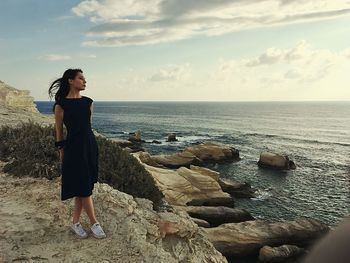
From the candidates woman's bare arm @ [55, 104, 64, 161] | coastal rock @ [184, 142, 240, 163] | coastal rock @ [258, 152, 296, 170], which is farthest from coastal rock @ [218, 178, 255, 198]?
woman's bare arm @ [55, 104, 64, 161]

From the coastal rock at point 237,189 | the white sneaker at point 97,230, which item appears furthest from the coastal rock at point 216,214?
the white sneaker at point 97,230

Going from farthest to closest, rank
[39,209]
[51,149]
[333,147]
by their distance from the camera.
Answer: [333,147] < [51,149] < [39,209]

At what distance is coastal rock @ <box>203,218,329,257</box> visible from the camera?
1775 cm

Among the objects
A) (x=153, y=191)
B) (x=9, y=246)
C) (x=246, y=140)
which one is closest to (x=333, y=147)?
(x=246, y=140)

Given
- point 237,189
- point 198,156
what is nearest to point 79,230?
point 237,189

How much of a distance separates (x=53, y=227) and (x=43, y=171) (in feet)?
7.44

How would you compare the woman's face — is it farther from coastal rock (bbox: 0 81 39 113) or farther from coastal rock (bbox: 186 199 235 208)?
coastal rock (bbox: 0 81 39 113)

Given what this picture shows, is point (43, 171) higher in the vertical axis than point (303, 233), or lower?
higher

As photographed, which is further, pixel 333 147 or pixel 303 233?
pixel 333 147

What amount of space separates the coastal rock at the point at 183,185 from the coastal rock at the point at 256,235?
546 centimetres

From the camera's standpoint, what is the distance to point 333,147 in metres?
61.5

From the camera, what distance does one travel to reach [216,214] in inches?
876

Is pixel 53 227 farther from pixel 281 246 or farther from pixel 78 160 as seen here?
pixel 281 246

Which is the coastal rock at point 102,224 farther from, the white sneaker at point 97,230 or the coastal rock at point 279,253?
the coastal rock at point 279,253
